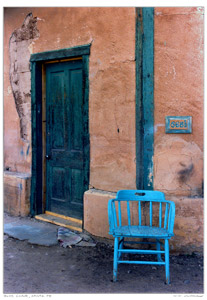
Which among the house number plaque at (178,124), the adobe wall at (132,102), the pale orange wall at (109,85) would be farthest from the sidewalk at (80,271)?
the house number plaque at (178,124)

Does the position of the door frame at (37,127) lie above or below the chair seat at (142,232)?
above

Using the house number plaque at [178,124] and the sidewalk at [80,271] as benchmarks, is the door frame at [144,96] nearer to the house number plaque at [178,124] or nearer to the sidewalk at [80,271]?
the house number plaque at [178,124]

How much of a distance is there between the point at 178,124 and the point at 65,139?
1732 mm

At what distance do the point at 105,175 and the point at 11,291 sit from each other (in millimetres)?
1706

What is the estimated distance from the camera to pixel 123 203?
3.86 metres

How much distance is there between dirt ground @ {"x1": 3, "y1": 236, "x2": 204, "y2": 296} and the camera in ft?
9.62

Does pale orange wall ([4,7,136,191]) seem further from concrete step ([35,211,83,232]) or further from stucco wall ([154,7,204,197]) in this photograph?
concrete step ([35,211,83,232])

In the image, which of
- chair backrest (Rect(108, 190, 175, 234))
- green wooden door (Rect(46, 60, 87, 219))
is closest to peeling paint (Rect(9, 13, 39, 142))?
green wooden door (Rect(46, 60, 87, 219))

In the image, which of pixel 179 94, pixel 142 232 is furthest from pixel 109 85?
pixel 142 232

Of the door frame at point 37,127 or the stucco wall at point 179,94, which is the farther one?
the door frame at point 37,127

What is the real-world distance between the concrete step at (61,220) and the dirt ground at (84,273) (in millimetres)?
615

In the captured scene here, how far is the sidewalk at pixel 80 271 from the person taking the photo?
116 inches

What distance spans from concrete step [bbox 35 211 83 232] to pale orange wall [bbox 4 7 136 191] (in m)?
0.71
